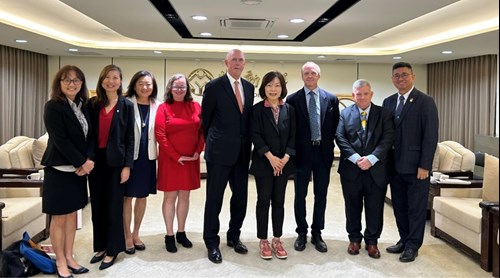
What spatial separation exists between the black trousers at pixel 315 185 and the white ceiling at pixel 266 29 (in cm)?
169

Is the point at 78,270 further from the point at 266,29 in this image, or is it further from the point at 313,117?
the point at 266,29

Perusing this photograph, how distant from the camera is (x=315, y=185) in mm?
3551

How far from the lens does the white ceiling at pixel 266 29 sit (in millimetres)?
4398

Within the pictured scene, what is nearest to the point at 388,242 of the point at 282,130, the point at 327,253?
the point at 327,253

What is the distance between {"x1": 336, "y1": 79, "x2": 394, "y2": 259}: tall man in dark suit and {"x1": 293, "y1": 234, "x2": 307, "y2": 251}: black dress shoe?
1.26 feet

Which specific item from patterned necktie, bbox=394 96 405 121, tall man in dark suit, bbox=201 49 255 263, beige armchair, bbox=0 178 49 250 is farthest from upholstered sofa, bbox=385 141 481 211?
beige armchair, bbox=0 178 49 250

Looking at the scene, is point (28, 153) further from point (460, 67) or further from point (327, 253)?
point (460, 67)

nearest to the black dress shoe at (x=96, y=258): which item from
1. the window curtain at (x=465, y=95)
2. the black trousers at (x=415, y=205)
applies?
the black trousers at (x=415, y=205)

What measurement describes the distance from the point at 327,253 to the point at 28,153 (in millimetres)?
3734

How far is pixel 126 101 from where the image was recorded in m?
3.13

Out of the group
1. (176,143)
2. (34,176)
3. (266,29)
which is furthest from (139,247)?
(266,29)

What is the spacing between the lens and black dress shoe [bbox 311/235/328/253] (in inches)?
139

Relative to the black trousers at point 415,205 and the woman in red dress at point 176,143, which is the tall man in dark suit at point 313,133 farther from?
the woman in red dress at point 176,143

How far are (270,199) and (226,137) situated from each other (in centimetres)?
63
